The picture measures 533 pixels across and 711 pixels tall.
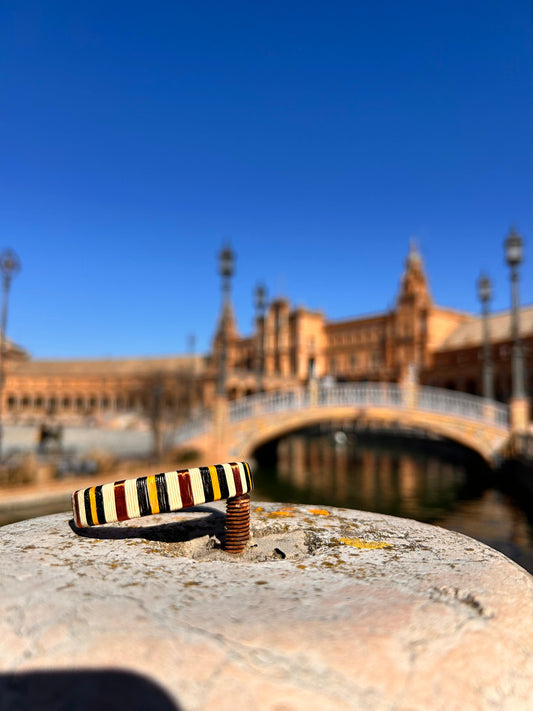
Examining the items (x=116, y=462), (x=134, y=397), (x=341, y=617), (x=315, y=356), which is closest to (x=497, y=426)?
(x=116, y=462)

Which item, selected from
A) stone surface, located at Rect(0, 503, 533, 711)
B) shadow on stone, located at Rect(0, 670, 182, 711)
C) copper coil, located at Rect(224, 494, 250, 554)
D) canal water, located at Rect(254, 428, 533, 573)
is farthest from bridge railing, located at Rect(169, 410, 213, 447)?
shadow on stone, located at Rect(0, 670, 182, 711)

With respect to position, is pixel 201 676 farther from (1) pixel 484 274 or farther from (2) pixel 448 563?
(1) pixel 484 274

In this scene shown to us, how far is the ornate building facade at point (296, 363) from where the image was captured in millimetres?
53469

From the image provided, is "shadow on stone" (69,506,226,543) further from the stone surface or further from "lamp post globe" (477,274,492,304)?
"lamp post globe" (477,274,492,304)

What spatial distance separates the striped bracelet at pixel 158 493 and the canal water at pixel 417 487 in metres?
7.74

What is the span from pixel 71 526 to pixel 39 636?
8.73 ft

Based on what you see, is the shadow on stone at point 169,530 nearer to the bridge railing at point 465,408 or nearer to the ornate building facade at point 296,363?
the bridge railing at point 465,408

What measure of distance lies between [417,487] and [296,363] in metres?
52.5

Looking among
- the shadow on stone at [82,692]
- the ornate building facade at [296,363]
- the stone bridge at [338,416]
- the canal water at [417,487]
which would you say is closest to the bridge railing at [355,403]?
the stone bridge at [338,416]

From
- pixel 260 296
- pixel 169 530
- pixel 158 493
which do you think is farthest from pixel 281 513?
pixel 260 296

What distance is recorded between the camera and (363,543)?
4.90 m

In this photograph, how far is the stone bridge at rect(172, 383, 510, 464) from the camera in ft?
68.8

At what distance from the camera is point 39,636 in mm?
2795

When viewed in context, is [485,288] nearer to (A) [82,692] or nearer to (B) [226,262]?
(B) [226,262]
